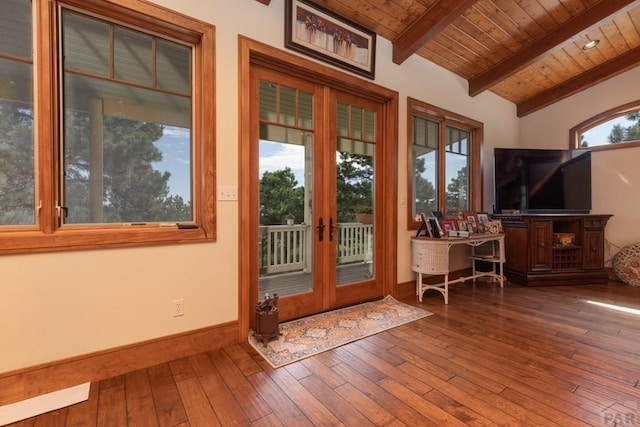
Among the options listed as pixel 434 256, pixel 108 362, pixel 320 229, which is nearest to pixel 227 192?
pixel 320 229

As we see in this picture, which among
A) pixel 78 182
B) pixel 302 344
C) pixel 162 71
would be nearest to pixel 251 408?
pixel 302 344

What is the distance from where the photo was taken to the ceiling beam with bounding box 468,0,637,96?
3102 mm

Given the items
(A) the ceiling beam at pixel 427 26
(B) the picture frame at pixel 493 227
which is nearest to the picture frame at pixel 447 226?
(B) the picture frame at pixel 493 227

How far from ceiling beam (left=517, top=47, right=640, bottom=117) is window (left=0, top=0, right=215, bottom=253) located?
17.3 feet

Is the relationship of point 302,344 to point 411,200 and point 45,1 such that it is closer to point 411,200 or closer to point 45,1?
point 411,200

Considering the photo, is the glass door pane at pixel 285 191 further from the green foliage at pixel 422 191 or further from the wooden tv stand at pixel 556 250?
the wooden tv stand at pixel 556 250

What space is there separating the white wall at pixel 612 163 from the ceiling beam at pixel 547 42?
1789 mm

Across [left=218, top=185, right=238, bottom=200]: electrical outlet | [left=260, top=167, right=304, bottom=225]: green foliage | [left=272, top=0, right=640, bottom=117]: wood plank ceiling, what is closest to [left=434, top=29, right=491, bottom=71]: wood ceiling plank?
[left=272, top=0, right=640, bottom=117]: wood plank ceiling

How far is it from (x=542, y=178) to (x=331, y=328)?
157 inches

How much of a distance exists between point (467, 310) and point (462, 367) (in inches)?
49.7

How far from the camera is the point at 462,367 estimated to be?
202 centimetres

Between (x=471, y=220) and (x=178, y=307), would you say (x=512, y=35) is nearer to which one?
(x=471, y=220)

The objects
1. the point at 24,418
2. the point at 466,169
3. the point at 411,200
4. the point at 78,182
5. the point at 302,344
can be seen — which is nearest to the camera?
the point at 24,418

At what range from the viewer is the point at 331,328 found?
8.73 ft
